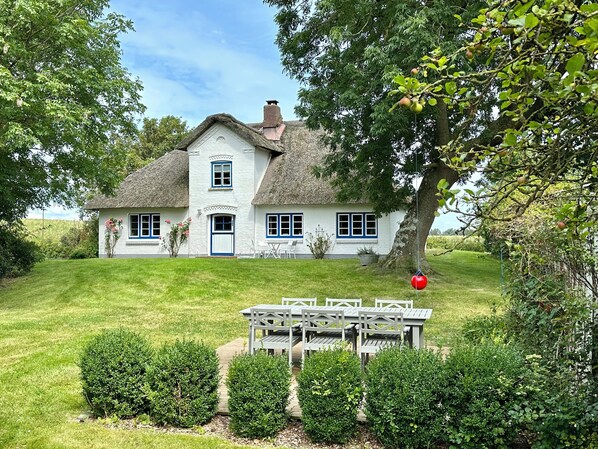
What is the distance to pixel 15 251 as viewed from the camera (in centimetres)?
2091

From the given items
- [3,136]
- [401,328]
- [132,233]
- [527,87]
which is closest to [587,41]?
[527,87]

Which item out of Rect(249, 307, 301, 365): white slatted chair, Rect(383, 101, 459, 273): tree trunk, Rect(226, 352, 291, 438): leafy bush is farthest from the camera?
Rect(383, 101, 459, 273): tree trunk

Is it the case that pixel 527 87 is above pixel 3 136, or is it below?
below

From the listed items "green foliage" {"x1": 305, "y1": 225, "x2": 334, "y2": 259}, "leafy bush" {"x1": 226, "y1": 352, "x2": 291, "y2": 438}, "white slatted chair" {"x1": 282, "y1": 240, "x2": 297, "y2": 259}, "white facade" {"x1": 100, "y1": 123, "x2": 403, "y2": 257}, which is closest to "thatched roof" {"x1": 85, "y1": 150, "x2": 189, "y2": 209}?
"white facade" {"x1": 100, "y1": 123, "x2": 403, "y2": 257}

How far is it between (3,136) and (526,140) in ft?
51.7

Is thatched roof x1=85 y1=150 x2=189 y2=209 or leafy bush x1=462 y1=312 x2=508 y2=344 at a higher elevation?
thatched roof x1=85 y1=150 x2=189 y2=209

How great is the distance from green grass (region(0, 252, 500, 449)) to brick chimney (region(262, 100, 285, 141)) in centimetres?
944

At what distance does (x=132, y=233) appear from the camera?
27969 millimetres

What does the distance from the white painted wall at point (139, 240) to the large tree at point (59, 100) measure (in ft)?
23.4

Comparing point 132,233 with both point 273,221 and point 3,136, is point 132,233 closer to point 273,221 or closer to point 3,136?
point 273,221

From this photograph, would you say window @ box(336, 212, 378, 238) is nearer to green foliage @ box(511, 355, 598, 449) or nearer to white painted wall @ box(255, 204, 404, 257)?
white painted wall @ box(255, 204, 404, 257)

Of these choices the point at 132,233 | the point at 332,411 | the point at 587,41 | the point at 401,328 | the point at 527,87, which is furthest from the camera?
the point at 132,233

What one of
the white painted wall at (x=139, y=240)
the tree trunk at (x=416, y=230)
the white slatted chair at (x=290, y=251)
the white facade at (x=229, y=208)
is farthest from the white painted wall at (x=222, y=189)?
the tree trunk at (x=416, y=230)

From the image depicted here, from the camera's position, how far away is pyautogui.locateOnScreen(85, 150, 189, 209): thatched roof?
2700 cm
